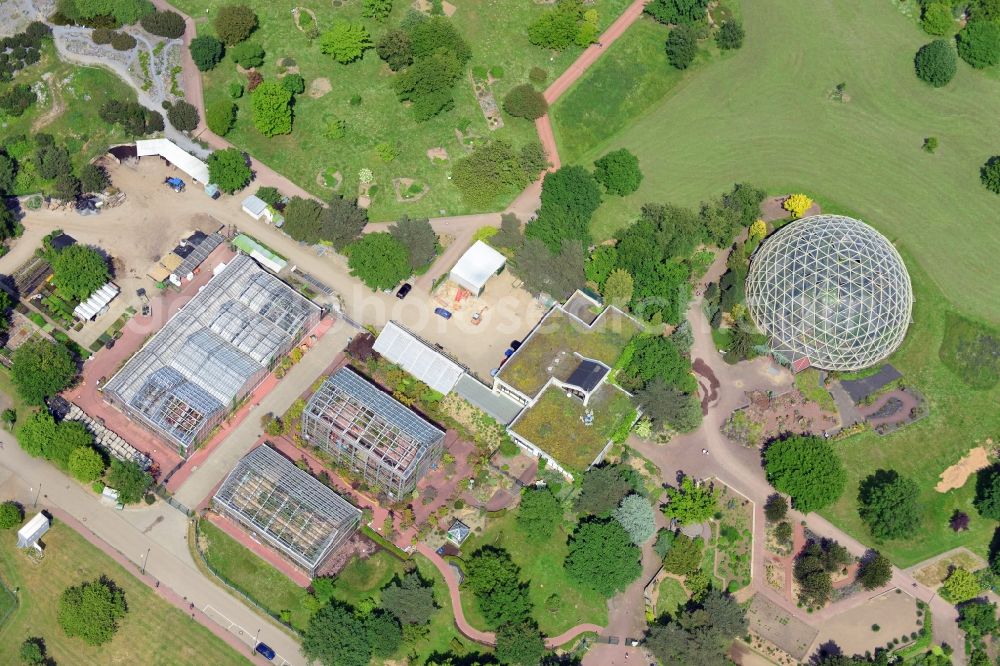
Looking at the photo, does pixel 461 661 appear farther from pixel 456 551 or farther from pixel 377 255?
pixel 377 255

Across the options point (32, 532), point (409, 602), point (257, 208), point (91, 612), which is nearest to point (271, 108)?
point (257, 208)

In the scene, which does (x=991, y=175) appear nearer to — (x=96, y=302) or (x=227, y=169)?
(x=227, y=169)

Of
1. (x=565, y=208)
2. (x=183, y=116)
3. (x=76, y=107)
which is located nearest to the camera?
(x=565, y=208)

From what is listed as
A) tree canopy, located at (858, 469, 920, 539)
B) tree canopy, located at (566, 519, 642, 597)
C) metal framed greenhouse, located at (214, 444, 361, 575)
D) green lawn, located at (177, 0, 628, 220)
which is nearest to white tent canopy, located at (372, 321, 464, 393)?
metal framed greenhouse, located at (214, 444, 361, 575)

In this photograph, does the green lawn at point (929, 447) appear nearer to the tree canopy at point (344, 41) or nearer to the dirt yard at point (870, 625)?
the dirt yard at point (870, 625)

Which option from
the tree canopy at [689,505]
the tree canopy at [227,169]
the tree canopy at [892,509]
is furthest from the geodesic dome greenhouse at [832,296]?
the tree canopy at [227,169]

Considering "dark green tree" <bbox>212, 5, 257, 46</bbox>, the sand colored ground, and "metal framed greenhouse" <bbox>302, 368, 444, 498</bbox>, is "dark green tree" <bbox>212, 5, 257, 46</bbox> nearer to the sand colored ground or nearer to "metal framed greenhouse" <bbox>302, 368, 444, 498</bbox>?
"metal framed greenhouse" <bbox>302, 368, 444, 498</bbox>
